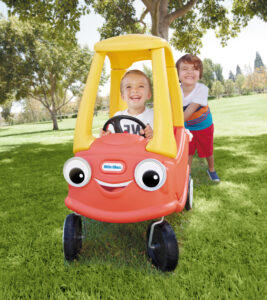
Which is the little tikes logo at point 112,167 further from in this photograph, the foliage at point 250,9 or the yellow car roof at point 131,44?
the foliage at point 250,9

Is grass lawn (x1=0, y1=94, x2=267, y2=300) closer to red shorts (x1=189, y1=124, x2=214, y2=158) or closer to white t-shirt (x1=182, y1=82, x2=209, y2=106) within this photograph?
red shorts (x1=189, y1=124, x2=214, y2=158)

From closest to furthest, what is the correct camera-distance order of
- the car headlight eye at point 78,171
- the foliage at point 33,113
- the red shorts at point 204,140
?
the car headlight eye at point 78,171, the red shorts at point 204,140, the foliage at point 33,113

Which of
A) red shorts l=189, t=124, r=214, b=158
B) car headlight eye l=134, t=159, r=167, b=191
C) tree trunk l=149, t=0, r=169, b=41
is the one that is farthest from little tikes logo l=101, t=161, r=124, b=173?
tree trunk l=149, t=0, r=169, b=41

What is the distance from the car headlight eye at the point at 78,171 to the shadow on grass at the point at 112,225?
23.0 inches

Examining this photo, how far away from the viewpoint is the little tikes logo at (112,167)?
1.60 metres

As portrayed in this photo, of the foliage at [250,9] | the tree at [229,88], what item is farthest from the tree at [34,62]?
the tree at [229,88]

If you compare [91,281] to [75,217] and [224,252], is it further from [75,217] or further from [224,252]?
[224,252]

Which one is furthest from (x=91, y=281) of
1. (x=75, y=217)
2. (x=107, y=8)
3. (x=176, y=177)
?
(x=107, y=8)

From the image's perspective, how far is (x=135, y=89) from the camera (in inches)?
88.1

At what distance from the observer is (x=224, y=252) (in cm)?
186

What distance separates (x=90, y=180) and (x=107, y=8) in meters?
8.53

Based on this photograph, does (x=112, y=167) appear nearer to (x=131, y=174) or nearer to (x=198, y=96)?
(x=131, y=174)

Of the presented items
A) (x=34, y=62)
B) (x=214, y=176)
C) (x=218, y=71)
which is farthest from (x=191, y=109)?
(x=218, y=71)

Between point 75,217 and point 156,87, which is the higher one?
point 156,87
